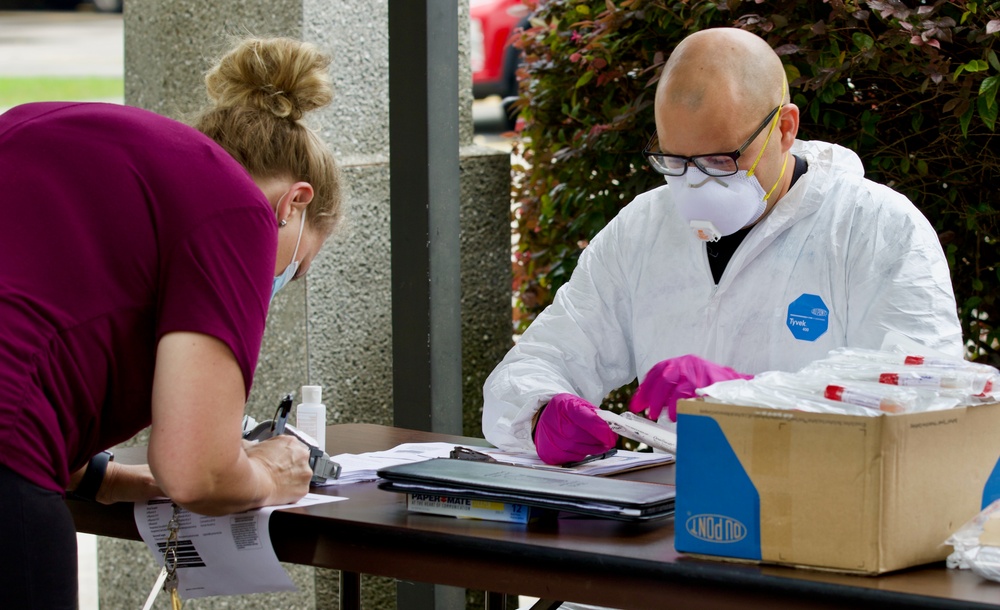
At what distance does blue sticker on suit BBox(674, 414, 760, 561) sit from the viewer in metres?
1.48

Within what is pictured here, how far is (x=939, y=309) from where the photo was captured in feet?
7.62

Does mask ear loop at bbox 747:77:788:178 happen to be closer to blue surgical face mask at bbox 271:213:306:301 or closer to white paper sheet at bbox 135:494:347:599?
blue surgical face mask at bbox 271:213:306:301

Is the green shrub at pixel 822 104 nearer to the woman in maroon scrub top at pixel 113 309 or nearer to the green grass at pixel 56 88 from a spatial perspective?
the woman in maroon scrub top at pixel 113 309

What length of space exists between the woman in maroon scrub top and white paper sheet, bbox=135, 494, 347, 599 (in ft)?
0.40

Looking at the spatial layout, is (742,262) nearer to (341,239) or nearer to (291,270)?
(291,270)

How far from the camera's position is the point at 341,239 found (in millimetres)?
3520

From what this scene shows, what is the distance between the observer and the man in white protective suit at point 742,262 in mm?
2389

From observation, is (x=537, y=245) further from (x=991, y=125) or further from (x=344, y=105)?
(x=991, y=125)

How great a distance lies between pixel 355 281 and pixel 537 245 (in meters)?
0.72

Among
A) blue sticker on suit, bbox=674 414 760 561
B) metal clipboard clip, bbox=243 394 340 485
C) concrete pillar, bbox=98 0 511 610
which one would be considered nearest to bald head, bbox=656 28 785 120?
metal clipboard clip, bbox=243 394 340 485

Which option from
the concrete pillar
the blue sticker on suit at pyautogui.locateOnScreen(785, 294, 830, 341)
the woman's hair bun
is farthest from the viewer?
the concrete pillar

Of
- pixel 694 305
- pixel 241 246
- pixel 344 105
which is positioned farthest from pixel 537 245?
pixel 241 246

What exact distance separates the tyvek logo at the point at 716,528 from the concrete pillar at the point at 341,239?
210 cm

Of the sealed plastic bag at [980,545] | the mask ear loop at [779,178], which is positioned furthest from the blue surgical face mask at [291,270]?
the sealed plastic bag at [980,545]
